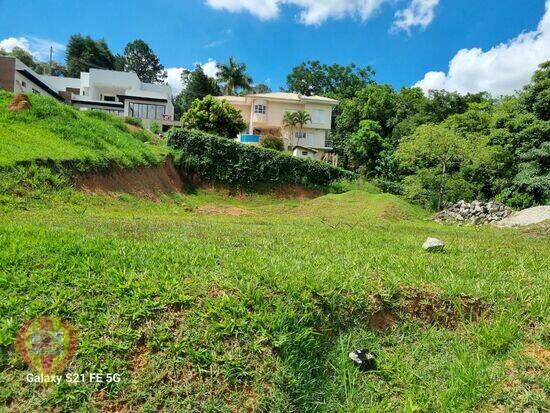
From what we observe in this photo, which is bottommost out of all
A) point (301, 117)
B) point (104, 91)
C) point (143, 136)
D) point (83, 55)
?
point (143, 136)

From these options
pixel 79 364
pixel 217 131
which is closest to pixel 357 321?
Result: pixel 79 364

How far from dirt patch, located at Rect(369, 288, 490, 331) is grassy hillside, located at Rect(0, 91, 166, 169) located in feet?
40.5

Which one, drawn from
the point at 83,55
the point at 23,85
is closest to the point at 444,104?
the point at 23,85

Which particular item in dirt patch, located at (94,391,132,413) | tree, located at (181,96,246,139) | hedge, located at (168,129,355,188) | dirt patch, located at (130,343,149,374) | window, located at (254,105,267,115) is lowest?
dirt patch, located at (94,391,132,413)

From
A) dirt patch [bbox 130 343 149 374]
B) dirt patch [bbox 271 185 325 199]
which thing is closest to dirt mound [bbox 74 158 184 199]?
dirt patch [bbox 271 185 325 199]

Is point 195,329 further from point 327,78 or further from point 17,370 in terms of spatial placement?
point 327,78

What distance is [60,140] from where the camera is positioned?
17.4 m

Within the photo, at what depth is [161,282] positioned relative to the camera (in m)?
3.88

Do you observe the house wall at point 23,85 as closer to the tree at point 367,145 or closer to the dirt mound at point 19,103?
the dirt mound at point 19,103

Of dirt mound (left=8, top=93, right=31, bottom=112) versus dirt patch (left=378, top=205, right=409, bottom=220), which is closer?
dirt mound (left=8, top=93, right=31, bottom=112)

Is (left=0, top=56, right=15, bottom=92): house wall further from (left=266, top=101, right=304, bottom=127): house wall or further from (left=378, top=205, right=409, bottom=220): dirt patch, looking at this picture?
(left=378, top=205, right=409, bottom=220): dirt patch

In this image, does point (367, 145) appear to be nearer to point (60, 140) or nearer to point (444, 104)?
point (444, 104)

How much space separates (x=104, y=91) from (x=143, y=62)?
33326mm

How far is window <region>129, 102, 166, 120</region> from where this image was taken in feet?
146
